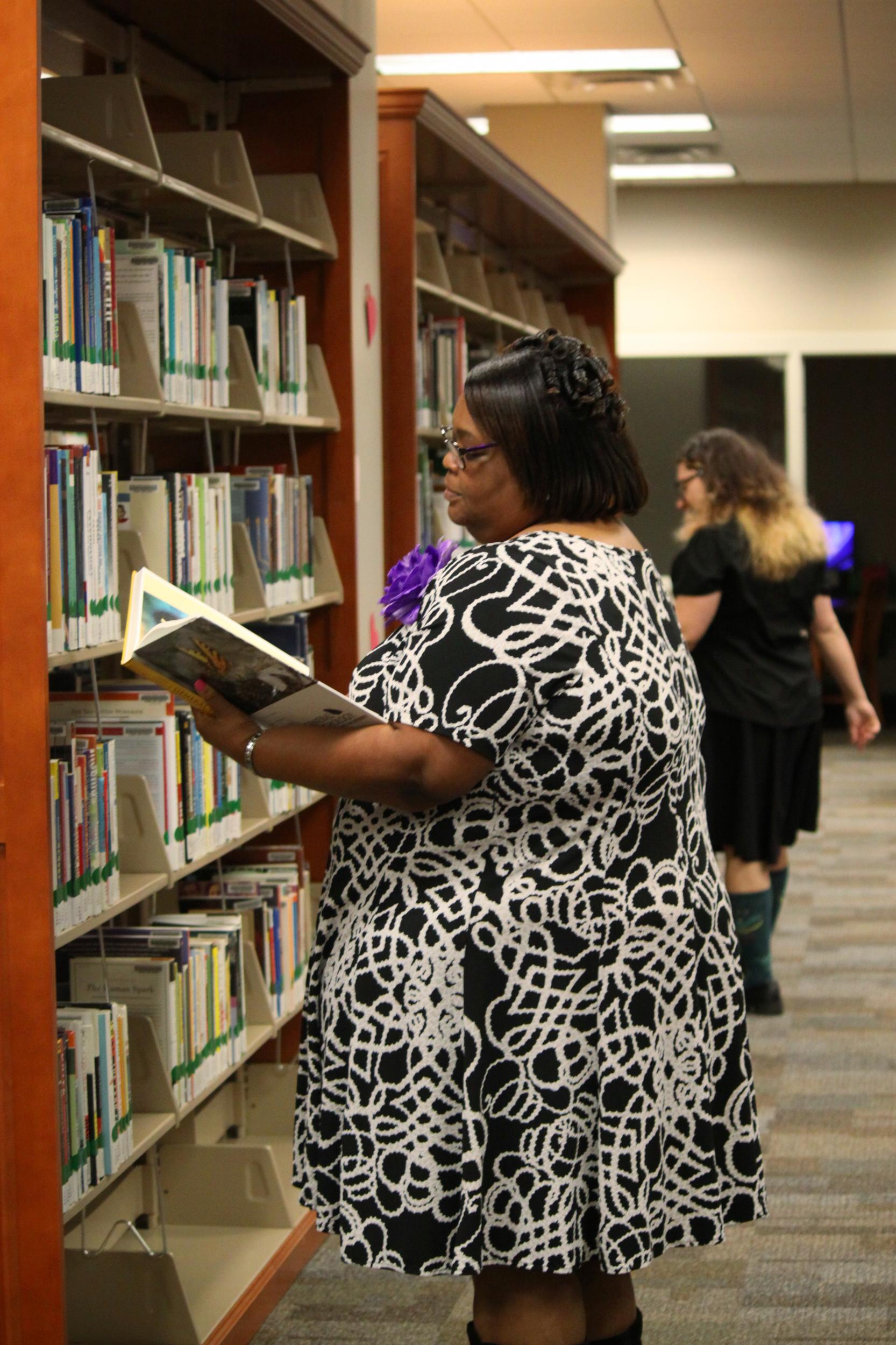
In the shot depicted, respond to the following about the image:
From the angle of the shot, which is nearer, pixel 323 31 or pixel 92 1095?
pixel 92 1095

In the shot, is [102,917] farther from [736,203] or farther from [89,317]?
[736,203]

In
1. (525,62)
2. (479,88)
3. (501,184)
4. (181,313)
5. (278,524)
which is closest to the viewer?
(181,313)

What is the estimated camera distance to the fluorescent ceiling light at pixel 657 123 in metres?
7.91

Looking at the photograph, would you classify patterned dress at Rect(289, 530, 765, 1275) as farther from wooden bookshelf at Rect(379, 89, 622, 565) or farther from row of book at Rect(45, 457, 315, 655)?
wooden bookshelf at Rect(379, 89, 622, 565)

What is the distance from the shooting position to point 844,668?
15.1ft

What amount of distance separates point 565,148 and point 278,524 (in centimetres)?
504

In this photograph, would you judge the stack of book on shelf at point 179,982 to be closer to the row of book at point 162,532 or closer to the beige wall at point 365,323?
the row of book at point 162,532

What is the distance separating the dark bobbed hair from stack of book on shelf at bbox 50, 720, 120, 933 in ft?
2.49

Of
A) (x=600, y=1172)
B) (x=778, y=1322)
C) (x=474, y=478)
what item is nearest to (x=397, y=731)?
(x=474, y=478)

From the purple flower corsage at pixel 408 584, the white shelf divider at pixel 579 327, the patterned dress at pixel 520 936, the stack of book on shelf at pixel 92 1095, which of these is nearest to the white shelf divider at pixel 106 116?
the purple flower corsage at pixel 408 584

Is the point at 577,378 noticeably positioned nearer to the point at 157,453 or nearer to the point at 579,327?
the point at 157,453

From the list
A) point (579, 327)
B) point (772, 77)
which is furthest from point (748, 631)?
point (772, 77)

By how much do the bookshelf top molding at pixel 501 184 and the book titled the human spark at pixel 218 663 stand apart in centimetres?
235

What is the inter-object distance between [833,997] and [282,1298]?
2.36 metres
